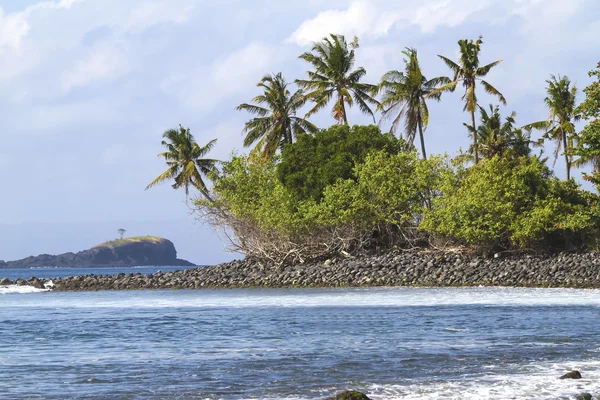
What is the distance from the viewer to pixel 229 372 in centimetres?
1407

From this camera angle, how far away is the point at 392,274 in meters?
40.0

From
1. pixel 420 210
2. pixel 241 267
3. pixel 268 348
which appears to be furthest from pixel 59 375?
pixel 241 267

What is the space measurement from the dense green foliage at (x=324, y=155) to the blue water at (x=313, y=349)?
1292 centimetres

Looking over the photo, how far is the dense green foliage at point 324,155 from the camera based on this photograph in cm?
4344

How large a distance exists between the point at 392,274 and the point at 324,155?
777 cm

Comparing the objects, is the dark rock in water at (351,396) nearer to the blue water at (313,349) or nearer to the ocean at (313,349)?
the blue water at (313,349)

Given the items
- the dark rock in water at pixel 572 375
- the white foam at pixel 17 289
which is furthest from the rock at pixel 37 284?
the dark rock in water at pixel 572 375

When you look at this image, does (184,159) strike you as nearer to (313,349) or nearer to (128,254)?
(313,349)

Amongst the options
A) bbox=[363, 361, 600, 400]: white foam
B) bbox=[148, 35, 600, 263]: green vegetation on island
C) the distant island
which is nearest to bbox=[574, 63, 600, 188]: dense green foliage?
bbox=[148, 35, 600, 263]: green vegetation on island

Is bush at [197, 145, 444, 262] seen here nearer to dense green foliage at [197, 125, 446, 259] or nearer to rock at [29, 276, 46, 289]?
dense green foliage at [197, 125, 446, 259]

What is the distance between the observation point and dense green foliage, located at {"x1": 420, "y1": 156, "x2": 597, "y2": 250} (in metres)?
38.7

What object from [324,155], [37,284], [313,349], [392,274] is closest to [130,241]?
[37,284]

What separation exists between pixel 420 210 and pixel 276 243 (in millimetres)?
8836

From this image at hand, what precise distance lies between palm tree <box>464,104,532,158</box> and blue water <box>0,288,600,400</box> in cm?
1641
